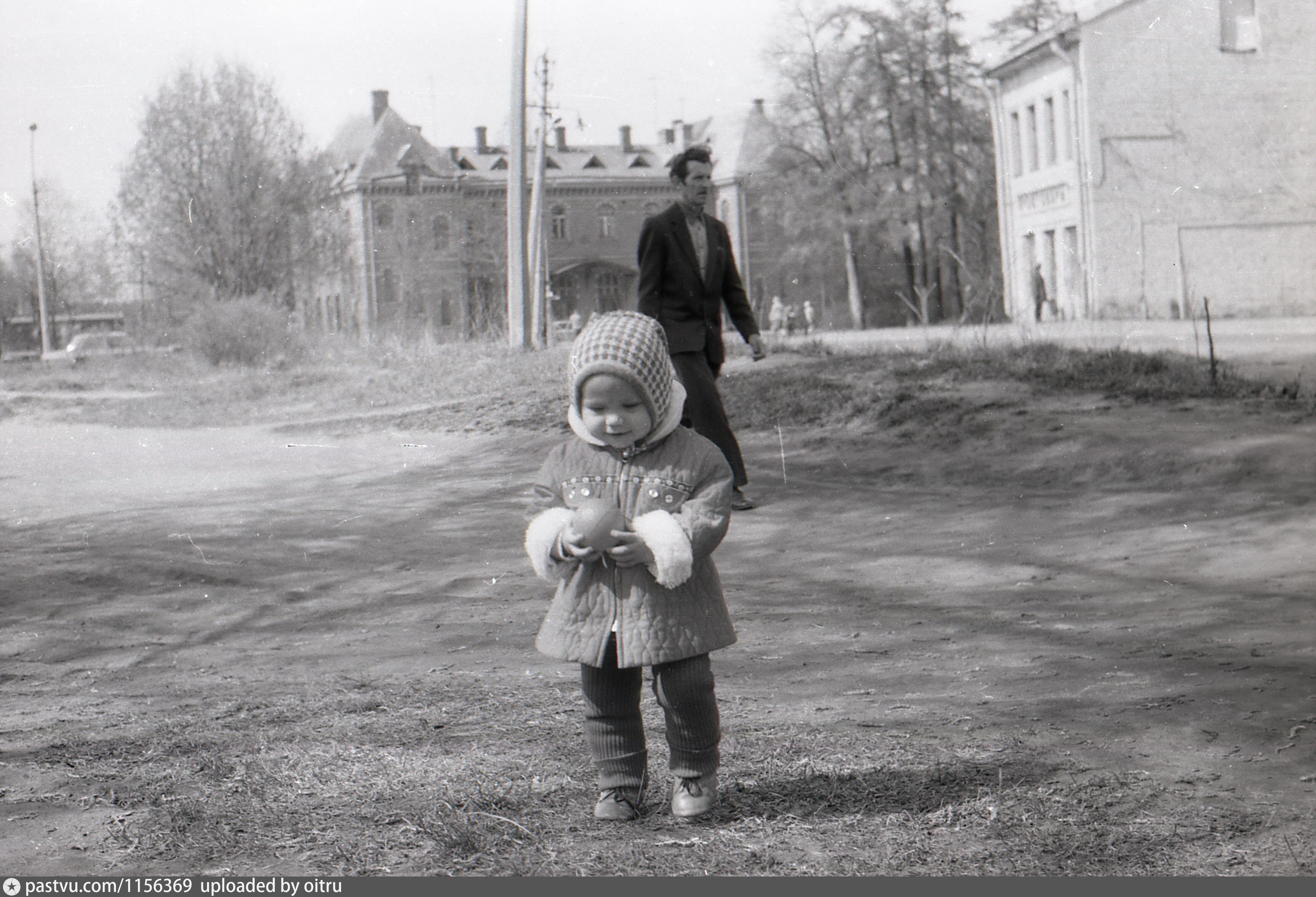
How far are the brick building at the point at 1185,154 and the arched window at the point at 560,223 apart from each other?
301 inches

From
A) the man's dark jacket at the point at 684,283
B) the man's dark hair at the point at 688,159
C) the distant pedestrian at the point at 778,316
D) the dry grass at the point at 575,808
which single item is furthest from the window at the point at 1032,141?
the dry grass at the point at 575,808

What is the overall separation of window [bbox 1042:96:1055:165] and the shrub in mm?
16819

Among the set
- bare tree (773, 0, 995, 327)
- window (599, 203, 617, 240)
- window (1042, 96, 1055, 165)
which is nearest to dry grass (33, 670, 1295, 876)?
window (599, 203, 617, 240)

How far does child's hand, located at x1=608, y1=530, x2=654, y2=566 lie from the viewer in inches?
112

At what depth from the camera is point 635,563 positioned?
2.93 meters

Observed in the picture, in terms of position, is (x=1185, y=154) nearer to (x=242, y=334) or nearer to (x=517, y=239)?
(x=517, y=239)

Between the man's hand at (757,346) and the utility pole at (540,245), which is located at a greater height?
the utility pole at (540,245)

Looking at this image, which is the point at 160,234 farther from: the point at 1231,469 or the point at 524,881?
the point at 524,881

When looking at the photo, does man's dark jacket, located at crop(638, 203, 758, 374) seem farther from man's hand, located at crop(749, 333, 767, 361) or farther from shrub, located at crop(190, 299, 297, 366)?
shrub, located at crop(190, 299, 297, 366)

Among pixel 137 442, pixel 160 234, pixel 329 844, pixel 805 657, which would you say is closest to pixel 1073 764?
pixel 805 657

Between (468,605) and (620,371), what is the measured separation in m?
2.98

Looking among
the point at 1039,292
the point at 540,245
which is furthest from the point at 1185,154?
the point at 540,245

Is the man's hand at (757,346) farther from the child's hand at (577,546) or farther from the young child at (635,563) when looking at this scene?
the child's hand at (577,546)

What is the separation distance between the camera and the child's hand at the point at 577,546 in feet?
9.37
